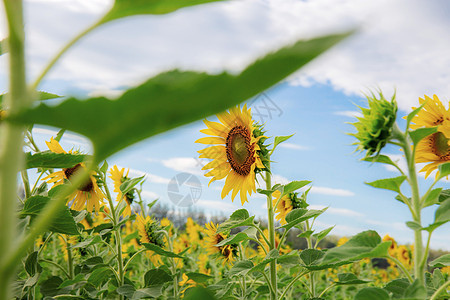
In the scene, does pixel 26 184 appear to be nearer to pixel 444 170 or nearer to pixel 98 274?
pixel 98 274

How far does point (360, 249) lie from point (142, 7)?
1.55 ft

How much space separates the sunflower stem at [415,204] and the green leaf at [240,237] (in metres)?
0.45

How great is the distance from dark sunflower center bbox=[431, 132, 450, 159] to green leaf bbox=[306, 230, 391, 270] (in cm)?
51

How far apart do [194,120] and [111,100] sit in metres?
0.05

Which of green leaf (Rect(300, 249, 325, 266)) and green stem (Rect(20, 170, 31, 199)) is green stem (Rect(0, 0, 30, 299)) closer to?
green leaf (Rect(300, 249, 325, 266))

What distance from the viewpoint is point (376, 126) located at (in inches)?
28.6

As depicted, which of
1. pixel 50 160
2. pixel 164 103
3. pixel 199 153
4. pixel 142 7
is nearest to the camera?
pixel 164 103

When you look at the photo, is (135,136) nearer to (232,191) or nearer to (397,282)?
(397,282)

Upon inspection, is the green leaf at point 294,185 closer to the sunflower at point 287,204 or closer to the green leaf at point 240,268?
the green leaf at point 240,268

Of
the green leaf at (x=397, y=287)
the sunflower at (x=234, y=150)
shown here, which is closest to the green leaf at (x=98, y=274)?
the sunflower at (x=234, y=150)

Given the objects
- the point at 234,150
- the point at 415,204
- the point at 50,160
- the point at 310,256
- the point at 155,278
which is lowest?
the point at 155,278

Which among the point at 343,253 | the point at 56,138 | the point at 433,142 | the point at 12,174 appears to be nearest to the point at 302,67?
the point at 12,174

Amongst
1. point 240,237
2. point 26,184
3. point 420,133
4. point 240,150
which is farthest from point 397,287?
→ point 26,184

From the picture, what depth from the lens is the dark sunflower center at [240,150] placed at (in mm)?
1274
